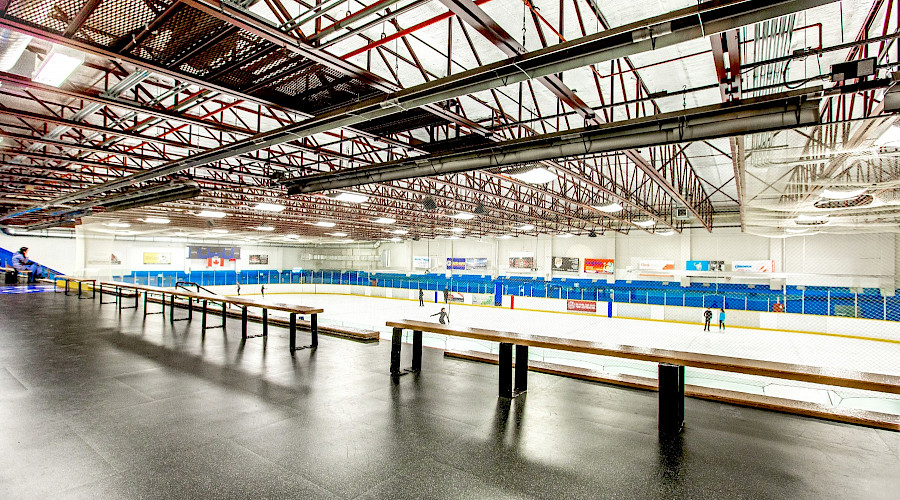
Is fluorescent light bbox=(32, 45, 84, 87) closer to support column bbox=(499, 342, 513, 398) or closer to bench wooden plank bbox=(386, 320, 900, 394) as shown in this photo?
bench wooden plank bbox=(386, 320, 900, 394)

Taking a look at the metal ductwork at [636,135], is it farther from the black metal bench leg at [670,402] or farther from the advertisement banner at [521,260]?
the advertisement banner at [521,260]

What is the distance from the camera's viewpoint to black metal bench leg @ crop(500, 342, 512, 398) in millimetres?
5137

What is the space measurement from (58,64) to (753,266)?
3105cm

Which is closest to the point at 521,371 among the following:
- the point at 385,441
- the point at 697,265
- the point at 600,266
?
the point at 385,441

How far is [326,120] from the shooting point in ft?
21.7

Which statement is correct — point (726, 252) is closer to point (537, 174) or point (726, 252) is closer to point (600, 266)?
point (600, 266)

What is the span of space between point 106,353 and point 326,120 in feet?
18.4

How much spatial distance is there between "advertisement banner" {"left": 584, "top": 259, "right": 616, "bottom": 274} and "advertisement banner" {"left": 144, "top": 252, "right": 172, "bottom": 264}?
37484 millimetres

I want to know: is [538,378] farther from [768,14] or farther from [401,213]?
[401,213]

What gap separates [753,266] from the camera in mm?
25516

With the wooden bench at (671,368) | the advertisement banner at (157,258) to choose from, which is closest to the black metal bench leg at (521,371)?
the wooden bench at (671,368)

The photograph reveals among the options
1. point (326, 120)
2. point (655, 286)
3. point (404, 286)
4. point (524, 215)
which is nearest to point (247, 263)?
point (404, 286)

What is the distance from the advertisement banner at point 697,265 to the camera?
27.2 meters

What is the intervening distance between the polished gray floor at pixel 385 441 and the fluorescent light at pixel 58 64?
3658 millimetres
